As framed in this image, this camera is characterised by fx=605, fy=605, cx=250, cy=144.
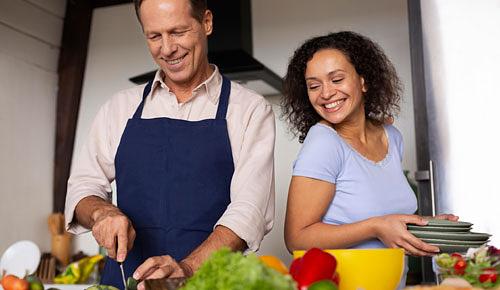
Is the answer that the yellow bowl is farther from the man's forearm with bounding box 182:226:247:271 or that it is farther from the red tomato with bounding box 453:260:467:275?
the man's forearm with bounding box 182:226:247:271

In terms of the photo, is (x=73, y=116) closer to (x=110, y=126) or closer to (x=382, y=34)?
(x=382, y=34)

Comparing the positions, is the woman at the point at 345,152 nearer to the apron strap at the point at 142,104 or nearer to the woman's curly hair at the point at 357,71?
the woman's curly hair at the point at 357,71

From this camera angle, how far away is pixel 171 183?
1519mm

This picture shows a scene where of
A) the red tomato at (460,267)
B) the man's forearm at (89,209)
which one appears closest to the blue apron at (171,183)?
the man's forearm at (89,209)

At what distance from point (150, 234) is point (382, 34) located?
2.05m

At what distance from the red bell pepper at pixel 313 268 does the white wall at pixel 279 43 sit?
2.32 m

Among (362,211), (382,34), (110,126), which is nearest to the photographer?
(362,211)

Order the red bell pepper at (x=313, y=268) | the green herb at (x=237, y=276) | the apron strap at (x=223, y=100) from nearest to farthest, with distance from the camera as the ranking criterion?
the green herb at (x=237, y=276) < the red bell pepper at (x=313, y=268) < the apron strap at (x=223, y=100)

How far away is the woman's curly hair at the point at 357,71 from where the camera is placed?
1471 millimetres

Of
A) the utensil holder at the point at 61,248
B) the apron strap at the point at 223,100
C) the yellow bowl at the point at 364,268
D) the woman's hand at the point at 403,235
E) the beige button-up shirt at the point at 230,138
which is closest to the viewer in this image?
the yellow bowl at the point at 364,268

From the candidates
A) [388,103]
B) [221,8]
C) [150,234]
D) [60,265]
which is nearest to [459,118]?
[388,103]

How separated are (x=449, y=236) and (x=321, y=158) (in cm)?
34

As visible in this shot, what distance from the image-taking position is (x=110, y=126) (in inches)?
64.3

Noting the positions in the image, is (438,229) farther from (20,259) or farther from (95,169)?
(20,259)
